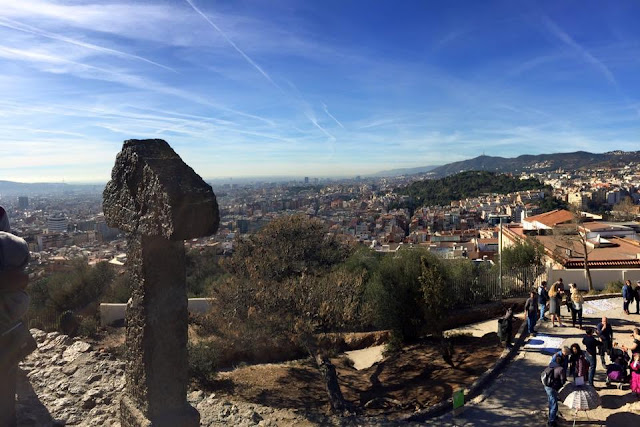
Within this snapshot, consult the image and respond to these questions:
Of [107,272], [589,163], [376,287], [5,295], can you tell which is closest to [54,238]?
[107,272]

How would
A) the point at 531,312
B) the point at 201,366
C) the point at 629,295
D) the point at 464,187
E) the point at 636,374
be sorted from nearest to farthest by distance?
1. the point at 636,374
2. the point at 201,366
3. the point at 531,312
4. the point at 629,295
5. the point at 464,187

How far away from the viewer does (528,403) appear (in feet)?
25.2

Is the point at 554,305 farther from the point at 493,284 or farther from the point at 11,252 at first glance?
the point at 11,252

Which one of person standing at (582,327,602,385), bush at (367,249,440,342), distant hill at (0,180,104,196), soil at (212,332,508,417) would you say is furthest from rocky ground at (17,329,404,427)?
distant hill at (0,180,104,196)

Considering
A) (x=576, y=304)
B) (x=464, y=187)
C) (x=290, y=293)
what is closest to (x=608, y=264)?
(x=576, y=304)

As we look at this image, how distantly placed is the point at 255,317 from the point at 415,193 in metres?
105

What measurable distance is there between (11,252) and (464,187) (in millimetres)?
107448

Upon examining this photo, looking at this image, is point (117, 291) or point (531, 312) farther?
point (117, 291)

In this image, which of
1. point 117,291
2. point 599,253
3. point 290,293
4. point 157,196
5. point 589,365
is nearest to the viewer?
point 157,196

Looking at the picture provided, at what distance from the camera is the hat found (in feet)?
15.1

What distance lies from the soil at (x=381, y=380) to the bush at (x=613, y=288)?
20.9ft

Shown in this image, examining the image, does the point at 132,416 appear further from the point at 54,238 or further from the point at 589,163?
the point at 589,163

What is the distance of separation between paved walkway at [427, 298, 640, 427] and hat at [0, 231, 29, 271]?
22.2 feet

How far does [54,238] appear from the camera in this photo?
5041 cm
